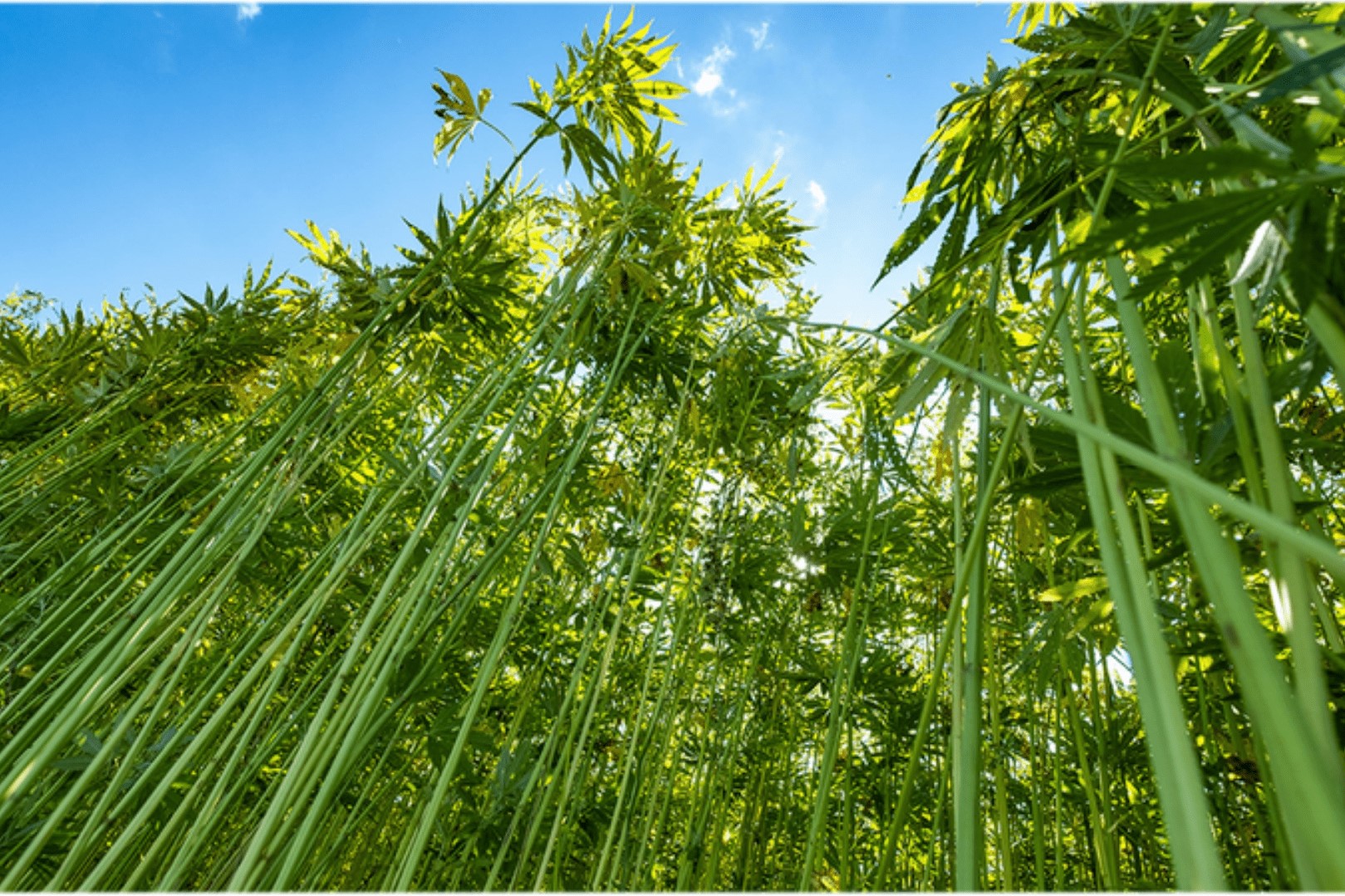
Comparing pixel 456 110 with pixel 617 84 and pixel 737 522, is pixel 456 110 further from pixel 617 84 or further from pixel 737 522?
pixel 737 522

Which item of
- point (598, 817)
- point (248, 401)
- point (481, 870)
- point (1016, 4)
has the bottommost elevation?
point (481, 870)

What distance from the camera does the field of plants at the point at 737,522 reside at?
0.42 m

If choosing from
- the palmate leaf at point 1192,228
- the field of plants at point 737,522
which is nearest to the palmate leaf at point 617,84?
the field of plants at point 737,522

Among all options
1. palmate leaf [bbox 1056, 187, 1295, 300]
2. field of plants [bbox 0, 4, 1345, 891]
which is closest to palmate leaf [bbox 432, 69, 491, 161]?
field of plants [bbox 0, 4, 1345, 891]

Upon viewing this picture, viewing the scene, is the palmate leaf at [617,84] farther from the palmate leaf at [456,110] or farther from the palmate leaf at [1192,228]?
the palmate leaf at [1192,228]

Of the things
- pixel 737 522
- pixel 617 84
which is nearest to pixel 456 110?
pixel 617 84

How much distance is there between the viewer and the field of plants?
0.42 meters

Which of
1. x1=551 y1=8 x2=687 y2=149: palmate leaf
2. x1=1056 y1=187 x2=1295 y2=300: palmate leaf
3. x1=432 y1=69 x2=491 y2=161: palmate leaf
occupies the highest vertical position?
x1=551 y1=8 x2=687 y2=149: palmate leaf

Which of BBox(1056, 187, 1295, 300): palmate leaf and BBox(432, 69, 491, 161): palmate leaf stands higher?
BBox(432, 69, 491, 161): palmate leaf

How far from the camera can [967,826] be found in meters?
0.42

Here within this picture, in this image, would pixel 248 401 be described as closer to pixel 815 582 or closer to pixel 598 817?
pixel 598 817

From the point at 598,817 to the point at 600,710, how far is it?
525 mm

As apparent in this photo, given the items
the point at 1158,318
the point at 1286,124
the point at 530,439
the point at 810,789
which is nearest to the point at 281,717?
the point at 530,439

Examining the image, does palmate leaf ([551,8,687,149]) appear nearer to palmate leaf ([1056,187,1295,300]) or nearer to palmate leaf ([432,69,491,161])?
palmate leaf ([432,69,491,161])
